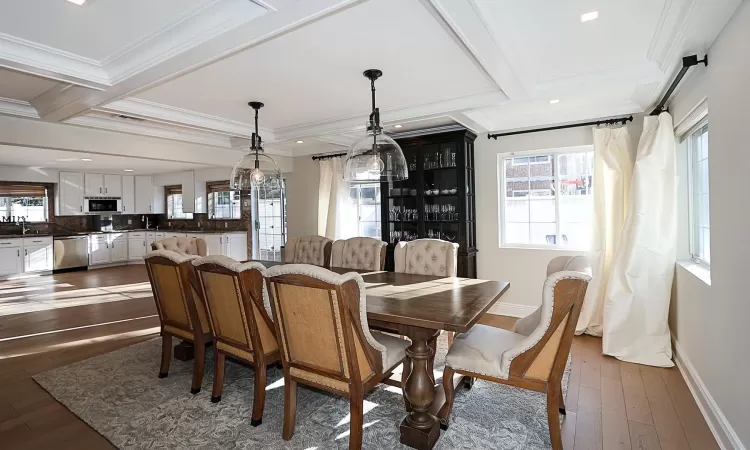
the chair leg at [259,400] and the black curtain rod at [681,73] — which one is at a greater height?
the black curtain rod at [681,73]

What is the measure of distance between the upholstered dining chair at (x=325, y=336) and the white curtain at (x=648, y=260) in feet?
7.99

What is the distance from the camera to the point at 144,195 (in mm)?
9898

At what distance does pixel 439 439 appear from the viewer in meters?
2.20

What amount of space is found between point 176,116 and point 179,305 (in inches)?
84.8

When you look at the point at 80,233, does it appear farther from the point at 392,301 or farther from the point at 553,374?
the point at 553,374

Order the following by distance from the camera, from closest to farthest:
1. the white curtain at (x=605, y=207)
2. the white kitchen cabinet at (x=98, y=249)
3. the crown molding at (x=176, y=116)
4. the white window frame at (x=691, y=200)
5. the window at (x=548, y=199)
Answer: the white window frame at (x=691, y=200) → the crown molding at (x=176, y=116) → the white curtain at (x=605, y=207) → the window at (x=548, y=199) → the white kitchen cabinet at (x=98, y=249)

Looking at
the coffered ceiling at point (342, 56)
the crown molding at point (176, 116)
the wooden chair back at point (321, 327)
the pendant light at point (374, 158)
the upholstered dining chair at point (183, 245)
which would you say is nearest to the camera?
the wooden chair back at point (321, 327)

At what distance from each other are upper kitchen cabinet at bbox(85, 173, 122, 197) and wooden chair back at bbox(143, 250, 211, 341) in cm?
776

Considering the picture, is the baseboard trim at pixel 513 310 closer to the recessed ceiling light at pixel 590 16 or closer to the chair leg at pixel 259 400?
the chair leg at pixel 259 400

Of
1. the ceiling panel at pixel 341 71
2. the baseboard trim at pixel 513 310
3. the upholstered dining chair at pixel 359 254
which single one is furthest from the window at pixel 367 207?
the baseboard trim at pixel 513 310

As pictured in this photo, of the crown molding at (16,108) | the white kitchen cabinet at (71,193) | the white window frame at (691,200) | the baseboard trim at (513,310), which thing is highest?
the crown molding at (16,108)

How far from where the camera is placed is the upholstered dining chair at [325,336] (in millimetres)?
1882

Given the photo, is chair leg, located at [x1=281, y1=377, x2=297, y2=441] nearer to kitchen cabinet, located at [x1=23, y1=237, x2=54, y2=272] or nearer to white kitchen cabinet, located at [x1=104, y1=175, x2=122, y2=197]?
kitchen cabinet, located at [x1=23, y1=237, x2=54, y2=272]

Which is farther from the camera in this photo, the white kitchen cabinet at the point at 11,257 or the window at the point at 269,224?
the white kitchen cabinet at the point at 11,257
